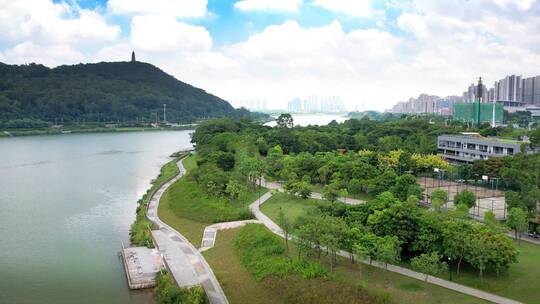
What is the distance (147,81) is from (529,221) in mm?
Result: 83278

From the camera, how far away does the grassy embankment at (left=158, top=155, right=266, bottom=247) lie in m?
13.4

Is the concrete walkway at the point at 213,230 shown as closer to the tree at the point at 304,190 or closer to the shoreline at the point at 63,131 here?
the tree at the point at 304,190

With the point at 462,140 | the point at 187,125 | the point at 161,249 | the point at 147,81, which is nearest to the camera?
the point at 161,249

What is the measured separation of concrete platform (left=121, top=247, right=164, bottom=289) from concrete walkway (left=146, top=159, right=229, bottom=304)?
0.79ft

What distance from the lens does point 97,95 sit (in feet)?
220

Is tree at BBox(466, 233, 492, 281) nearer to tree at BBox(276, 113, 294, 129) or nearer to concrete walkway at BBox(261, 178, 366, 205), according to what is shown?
concrete walkway at BBox(261, 178, 366, 205)

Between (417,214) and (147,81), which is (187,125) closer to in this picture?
(147,81)

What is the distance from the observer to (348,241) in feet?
32.5

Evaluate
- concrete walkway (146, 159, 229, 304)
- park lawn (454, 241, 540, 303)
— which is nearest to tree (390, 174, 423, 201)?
park lawn (454, 241, 540, 303)

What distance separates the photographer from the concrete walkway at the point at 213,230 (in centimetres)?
1187

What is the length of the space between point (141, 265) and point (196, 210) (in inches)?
157

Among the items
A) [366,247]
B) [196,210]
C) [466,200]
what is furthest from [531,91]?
[366,247]

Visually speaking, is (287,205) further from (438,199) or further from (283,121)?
(283,121)

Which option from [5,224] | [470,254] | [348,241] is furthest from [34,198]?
[470,254]
